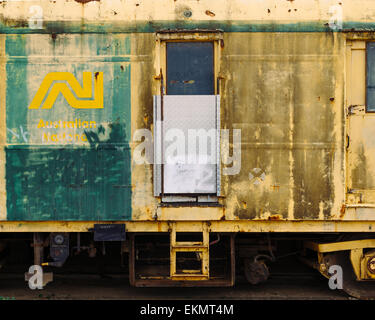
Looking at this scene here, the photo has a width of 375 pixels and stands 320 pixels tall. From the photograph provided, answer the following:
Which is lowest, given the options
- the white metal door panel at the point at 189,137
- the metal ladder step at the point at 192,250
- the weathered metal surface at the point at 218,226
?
the metal ladder step at the point at 192,250

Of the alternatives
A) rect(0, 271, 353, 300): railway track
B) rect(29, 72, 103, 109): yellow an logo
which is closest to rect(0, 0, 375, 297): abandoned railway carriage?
rect(29, 72, 103, 109): yellow an logo

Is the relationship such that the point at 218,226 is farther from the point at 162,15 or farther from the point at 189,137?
the point at 162,15

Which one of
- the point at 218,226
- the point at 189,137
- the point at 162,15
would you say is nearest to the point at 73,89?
the point at 162,15

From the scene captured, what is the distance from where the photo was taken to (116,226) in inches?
131

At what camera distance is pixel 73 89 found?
3.30 metres

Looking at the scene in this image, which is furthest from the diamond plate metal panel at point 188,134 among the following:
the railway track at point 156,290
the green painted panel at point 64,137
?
the railway track at point 156,290

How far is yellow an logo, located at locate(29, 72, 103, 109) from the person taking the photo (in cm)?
329

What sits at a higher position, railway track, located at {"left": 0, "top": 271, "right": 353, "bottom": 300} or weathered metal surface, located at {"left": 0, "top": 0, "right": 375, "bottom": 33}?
weathered metal surface, located at {"left": 0, "top": 0, "right": 375, "bottom": 33}

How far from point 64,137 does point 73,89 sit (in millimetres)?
487

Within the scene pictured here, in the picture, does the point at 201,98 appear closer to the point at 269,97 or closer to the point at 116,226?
the point at 269,97

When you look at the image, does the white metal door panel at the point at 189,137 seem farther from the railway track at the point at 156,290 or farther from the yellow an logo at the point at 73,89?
the railway track at the point at 156,290

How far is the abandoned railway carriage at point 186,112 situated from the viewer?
10.7 feet

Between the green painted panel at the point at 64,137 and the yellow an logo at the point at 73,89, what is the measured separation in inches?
1.1

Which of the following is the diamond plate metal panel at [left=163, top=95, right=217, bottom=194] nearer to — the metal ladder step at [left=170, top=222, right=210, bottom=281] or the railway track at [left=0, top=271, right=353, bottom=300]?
the metal ladder step at [left=170, top=222, right=210, bottom=281]
